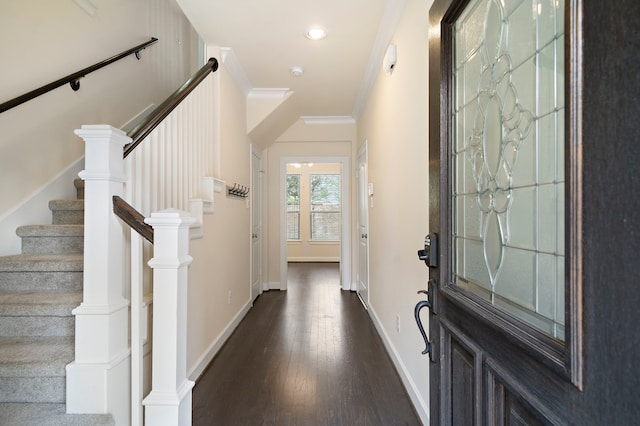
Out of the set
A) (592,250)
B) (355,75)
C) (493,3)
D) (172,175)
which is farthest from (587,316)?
(355,75)

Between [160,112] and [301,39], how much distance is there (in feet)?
4.46

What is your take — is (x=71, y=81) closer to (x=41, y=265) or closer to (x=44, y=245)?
(x=44, y=245)

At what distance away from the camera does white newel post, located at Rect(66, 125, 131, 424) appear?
4.41 ft

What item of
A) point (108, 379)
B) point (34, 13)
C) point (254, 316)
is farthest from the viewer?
point (254, 316)

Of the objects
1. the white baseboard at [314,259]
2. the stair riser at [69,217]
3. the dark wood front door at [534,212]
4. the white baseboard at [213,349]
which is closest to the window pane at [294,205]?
the white baseboard at [314,259]

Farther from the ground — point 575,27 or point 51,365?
point 575,27

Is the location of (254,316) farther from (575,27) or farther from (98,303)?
(575,27)

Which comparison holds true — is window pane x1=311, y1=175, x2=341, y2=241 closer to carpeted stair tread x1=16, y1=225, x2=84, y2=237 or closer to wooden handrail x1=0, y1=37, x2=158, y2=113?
wooden handrail x1=0, y1=37, x2=158, y2=113

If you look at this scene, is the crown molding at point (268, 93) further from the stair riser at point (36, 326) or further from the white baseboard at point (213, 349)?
the stair riser at point (36, 326)

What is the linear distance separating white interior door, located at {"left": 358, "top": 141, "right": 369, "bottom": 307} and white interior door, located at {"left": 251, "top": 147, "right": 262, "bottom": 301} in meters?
1.43

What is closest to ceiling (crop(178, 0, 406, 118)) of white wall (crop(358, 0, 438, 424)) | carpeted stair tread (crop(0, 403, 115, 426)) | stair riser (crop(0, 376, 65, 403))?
white wall (crop(358, 0, 438, 424))

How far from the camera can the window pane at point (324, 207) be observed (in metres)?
8.21

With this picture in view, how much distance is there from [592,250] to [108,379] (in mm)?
1700

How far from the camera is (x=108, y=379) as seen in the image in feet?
4.43
